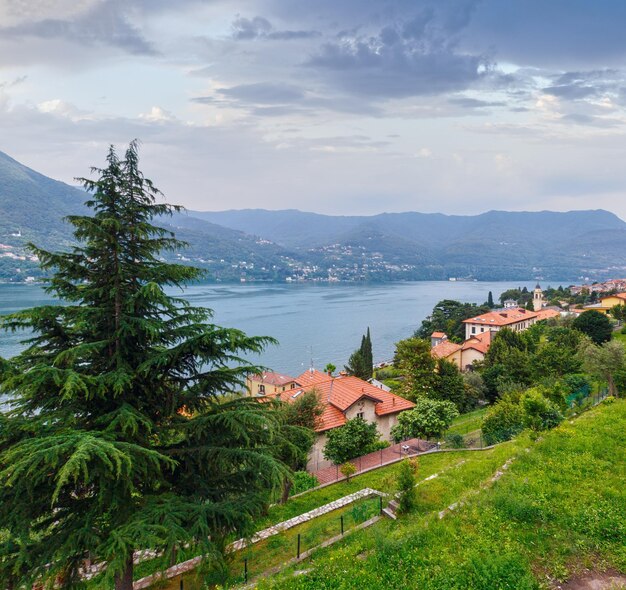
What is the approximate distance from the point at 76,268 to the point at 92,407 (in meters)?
2.69

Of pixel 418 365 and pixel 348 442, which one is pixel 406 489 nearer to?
pixel 348 442

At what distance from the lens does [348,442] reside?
63.7 ft

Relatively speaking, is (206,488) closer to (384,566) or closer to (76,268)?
(384,566)

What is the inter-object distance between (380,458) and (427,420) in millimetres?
3653

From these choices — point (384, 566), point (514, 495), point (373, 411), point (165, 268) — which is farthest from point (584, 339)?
point (165, 268)

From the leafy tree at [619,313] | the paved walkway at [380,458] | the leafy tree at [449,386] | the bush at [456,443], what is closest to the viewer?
the paved walkway at [380,458]

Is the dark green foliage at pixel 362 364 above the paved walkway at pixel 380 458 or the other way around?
the other way around

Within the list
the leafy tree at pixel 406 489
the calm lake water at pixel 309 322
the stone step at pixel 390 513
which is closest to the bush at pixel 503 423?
the stone step at pixel 390 513

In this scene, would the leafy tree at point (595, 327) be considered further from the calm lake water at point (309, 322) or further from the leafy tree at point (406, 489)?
the leafy tree at point (406, 489)

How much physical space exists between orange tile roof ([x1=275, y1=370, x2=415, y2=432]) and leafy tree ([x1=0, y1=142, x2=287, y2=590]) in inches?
578

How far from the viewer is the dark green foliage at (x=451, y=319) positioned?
74000 mm

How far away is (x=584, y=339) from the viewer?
38.1m

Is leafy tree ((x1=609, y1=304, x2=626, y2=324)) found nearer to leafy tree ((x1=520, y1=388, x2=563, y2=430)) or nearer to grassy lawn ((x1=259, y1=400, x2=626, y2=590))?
leafy tree ((x1=520, y1=388, x2=563, y2=430))

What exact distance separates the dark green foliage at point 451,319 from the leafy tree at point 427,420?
51.9m
